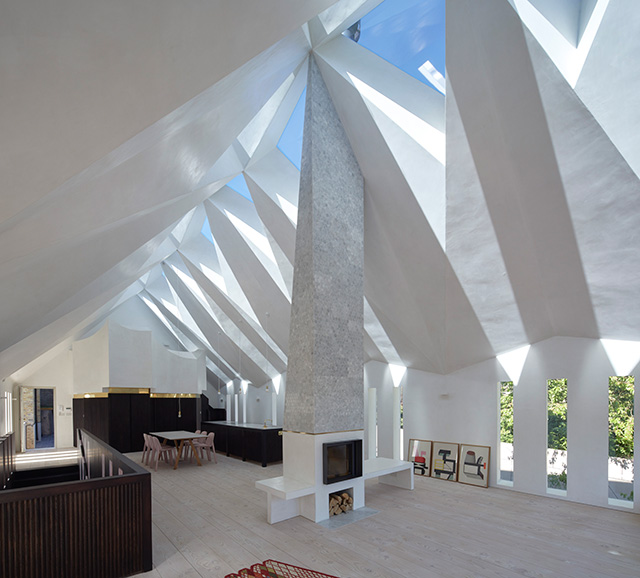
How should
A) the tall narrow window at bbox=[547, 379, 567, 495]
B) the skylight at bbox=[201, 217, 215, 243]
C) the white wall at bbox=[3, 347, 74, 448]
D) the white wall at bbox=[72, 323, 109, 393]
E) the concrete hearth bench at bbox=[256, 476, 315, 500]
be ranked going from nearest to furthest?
the concrete hearth bench at bbox=[256, 476, 315, 500] < the tall narrow window at bbox=[547, 379, 567, 495] < the skylight at bbox=[201, 217, 215, 243] < the white wall at bbox=[72, 323, 109, 393] < the white wall at bbox=[3, 347, 74, 448]

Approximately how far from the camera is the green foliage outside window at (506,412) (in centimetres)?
810

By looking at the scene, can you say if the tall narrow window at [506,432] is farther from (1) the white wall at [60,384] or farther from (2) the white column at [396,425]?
(1) the white wall at [60,384]

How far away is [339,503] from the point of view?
6.05 m

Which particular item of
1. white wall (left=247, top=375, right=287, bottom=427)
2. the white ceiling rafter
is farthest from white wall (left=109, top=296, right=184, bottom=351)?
the white ceiling rafter

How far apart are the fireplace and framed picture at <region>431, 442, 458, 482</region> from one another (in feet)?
9.35

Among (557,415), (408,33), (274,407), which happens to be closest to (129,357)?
(274,407)

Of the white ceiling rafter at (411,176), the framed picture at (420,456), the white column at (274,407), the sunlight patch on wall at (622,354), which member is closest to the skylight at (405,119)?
the white ceiling rafter at (411,176)

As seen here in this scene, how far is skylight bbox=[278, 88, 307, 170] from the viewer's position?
7.20m

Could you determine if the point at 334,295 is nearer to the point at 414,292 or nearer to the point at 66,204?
the point at 414,292

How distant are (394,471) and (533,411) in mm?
2655

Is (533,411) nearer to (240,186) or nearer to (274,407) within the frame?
(240,186)

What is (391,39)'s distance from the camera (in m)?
5.41

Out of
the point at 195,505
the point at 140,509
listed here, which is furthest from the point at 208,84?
the point at 195,505

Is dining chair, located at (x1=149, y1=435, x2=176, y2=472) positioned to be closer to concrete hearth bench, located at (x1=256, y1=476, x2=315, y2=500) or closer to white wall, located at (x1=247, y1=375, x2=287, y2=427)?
white wall, located at (x1=247, y1=375, x2=287, y2=427)
